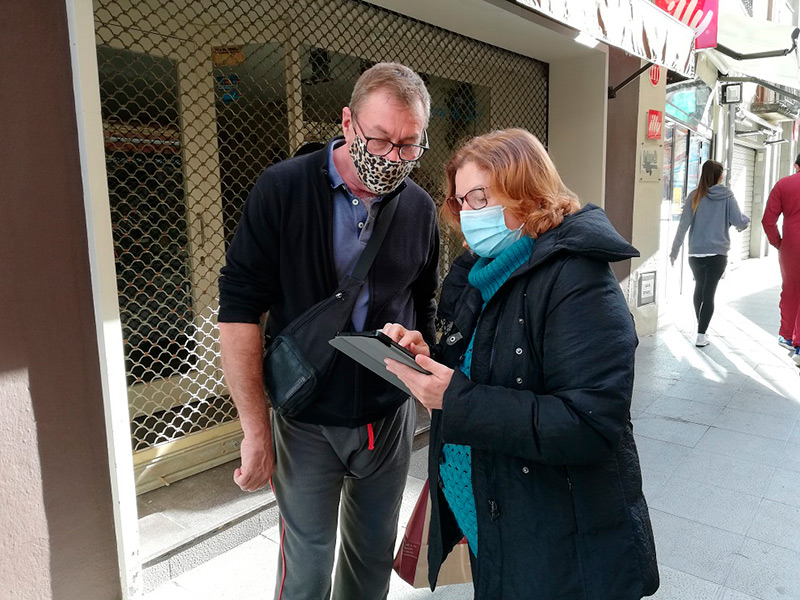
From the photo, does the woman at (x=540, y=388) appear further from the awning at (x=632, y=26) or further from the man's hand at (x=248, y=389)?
the awning at (x=632, y=26)

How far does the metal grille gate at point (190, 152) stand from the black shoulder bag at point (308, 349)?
180cm

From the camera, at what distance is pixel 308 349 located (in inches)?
69.4

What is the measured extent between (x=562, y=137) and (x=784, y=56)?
4.52 meters

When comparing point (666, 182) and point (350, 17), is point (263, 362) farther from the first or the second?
point (666, 182)

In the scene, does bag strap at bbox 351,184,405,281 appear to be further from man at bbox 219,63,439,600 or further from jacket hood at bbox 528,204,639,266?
jacket hood at bbox 528,204,639,266

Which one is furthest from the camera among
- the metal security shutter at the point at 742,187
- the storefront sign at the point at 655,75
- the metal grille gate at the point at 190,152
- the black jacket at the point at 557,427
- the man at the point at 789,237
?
the metal security shutter at the point at 742,187

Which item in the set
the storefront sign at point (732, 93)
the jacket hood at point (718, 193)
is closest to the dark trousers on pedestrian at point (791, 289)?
the jacket hood at point (718, 193)

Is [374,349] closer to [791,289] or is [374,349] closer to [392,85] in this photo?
[392,85]

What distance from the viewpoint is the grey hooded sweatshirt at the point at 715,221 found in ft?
21.3

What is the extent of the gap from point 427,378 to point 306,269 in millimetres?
548

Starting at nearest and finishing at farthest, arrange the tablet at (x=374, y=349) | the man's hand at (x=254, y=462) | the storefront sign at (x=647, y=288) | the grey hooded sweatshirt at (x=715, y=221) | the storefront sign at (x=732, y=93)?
1. the tablet at (x=374, y=349)
2. the man's hand at (x=254, y=462)
3. the grey hooded sweatshirt at (x=715, y=221)
4. the storefront sign at (x=647, y=288)
5. the storefront sign at (x=732, y=93)

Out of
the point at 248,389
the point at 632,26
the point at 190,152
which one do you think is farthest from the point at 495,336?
the point at 632,26

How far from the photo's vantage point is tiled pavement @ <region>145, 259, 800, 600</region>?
2723 mm

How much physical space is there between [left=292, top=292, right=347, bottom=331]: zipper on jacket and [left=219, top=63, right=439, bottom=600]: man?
0.06m
